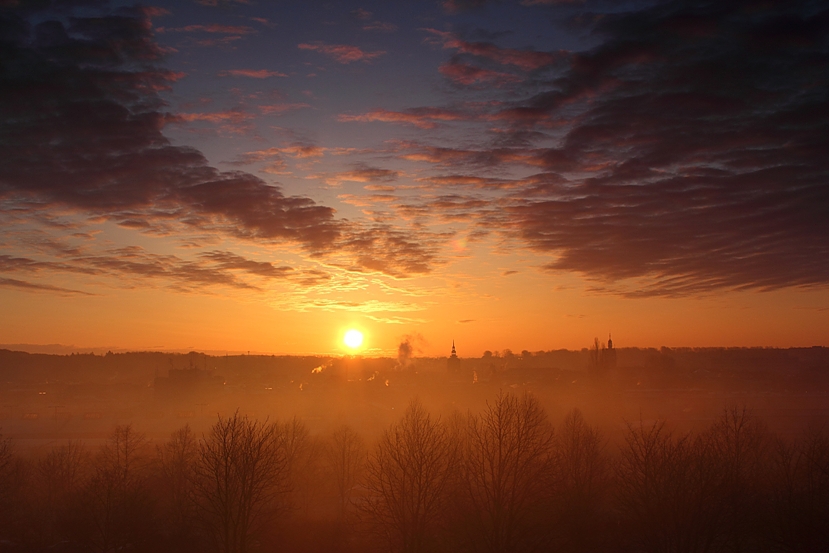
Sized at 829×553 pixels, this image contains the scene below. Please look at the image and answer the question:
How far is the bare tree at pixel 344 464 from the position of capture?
145 feet

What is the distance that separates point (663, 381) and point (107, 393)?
103m

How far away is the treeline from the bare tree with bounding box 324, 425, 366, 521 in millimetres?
175

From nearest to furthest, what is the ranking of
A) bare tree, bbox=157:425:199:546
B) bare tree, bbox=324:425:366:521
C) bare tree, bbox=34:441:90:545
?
1. bare tree, bbox=157:425:199:546
2. bare tree, bbox=34:441:90:545
3. bare tree, bbox=324:425:366:521

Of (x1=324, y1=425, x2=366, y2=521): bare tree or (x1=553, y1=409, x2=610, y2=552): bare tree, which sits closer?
(x1=553, y1=409, x2=610, y2=552): bare tree

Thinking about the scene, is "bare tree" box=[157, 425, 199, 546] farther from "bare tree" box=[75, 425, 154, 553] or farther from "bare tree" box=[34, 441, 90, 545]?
"bare tree" box=[34, 441, 90, 545]

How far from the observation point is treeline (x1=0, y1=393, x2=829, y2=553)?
72.8ft

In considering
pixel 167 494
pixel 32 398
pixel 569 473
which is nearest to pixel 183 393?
pixel 32 398

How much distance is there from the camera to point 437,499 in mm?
24547

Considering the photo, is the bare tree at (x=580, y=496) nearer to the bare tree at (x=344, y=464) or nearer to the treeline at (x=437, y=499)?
the treeline at (x=437, y=499)

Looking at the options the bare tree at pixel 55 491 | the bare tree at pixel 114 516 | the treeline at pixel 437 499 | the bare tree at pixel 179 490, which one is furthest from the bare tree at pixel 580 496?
the bare tree at pixel 55 491

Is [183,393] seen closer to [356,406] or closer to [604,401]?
[356,406]

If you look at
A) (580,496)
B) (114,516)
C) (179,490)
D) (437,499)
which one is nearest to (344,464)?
(179,490)

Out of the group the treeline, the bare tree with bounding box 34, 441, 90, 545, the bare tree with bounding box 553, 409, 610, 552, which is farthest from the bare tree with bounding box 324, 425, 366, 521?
the bare tree with bounding box 34, 441, 90, 545

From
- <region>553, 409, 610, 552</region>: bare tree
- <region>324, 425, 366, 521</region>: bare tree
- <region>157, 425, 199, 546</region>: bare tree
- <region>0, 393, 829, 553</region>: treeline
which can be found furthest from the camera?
<region>324, 425, 366, 521</region>: bare tree
